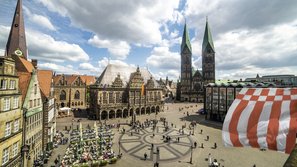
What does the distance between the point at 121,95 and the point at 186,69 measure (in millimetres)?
61913

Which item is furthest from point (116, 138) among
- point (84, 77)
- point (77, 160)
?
point (84, 77)

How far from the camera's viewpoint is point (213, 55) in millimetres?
97188

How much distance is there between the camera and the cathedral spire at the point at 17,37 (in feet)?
101

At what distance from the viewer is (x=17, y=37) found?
31.3m

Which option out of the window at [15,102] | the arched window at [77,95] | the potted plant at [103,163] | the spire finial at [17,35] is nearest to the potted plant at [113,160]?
the potted plant at [103,163]

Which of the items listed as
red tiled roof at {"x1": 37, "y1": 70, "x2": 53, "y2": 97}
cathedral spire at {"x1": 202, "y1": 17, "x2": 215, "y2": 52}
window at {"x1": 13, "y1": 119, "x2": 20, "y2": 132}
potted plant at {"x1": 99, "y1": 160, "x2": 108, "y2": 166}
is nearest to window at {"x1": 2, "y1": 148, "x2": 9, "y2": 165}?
window at {"x1": 13, "y1": 119, "x2": 20, "y2": 132}

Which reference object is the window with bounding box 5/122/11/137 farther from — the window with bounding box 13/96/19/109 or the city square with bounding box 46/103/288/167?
the city square with bounding box 46/103/288/167

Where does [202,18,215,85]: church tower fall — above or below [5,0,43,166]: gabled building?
above

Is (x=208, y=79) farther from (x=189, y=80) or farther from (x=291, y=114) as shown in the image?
(x=291, y=114)

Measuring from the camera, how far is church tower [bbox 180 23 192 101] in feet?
336

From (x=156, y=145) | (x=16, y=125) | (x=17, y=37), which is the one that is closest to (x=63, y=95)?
(x=17, y=37)

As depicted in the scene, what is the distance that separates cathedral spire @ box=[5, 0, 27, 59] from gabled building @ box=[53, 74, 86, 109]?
2995 centimetres

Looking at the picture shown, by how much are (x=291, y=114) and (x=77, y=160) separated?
23.7 m

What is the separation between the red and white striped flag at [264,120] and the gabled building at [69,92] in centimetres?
6376
